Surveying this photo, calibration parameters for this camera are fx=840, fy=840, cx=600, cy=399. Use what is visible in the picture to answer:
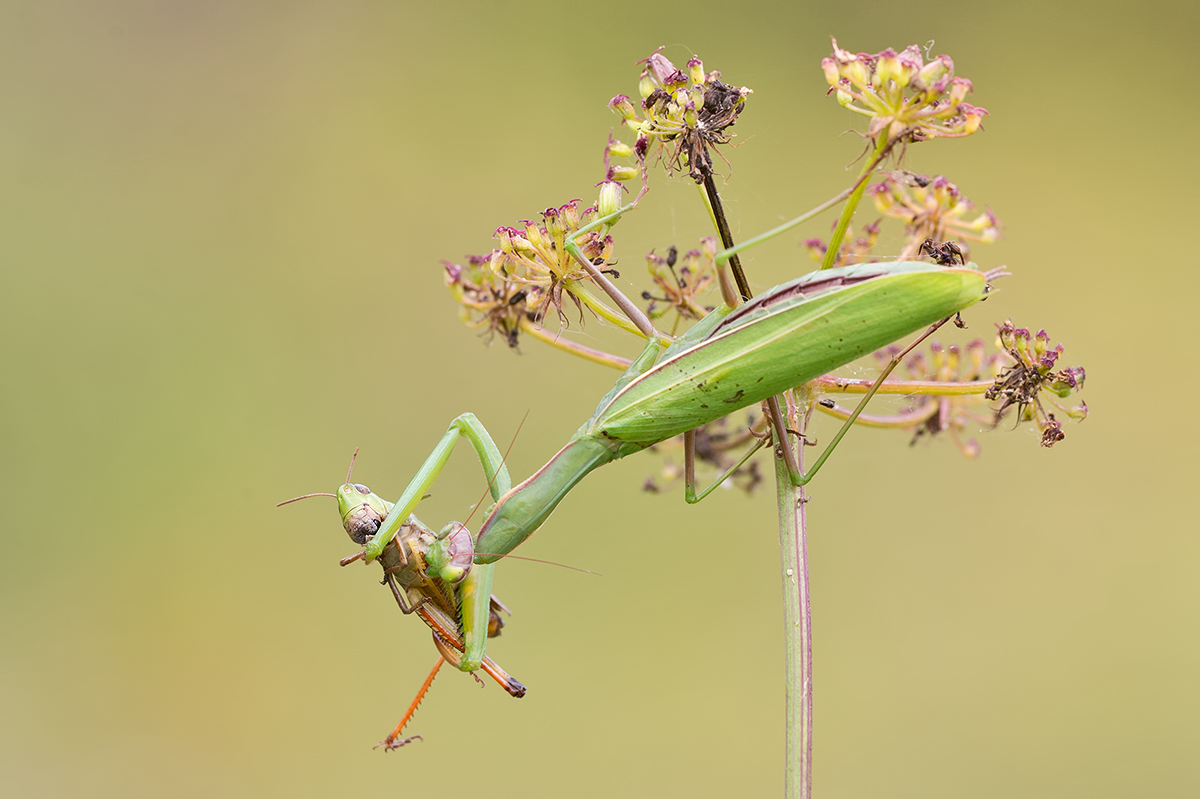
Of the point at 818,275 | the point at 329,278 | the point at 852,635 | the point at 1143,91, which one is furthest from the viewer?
the point at 329,278

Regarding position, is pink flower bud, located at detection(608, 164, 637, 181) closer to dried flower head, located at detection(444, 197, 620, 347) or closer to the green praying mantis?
dried flower head, located at detection(444, 197, 620, 347)

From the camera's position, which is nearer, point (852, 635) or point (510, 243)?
point (510, 243)

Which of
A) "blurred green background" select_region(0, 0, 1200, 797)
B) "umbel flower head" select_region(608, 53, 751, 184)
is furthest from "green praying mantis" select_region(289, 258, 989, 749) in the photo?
"blurred green background" select_region(0, 0, 1200, 797)

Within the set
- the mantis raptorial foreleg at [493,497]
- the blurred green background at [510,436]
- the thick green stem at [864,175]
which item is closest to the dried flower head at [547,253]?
the mantis raptorial foreleg at [493,497]

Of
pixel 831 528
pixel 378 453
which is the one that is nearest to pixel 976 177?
pixel 831 528

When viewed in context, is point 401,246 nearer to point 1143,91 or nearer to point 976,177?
point 976,177
